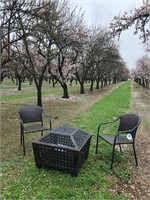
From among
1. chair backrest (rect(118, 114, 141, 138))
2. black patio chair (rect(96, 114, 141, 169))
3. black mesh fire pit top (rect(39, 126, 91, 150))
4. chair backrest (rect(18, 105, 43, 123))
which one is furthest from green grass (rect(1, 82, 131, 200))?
chair backrest (rect(18, 105, 43, 123))

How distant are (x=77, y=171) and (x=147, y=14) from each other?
7.80m

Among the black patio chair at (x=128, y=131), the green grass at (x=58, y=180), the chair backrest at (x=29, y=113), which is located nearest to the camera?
the green grass at (x=58, y=180)

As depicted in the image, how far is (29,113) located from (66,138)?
5.13 feet

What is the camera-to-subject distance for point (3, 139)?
5719 mm

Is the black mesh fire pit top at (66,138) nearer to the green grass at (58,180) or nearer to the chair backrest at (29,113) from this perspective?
the green grass at (58,180)

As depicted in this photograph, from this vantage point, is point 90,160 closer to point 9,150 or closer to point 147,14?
point 9,150

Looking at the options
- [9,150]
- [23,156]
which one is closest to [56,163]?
[23,156]

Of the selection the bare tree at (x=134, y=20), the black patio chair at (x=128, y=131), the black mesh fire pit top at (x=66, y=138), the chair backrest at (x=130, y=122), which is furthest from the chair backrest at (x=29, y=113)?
the bare tree at (x=134, y=20)

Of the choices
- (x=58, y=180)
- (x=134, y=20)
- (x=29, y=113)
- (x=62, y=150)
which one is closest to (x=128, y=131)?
(x=62, y=150)

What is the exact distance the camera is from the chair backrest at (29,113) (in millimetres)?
5094

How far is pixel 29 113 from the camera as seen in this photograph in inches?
204

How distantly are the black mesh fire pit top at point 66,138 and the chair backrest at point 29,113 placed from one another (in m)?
1.17

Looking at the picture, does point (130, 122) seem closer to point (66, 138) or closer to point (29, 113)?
point (66, 138)

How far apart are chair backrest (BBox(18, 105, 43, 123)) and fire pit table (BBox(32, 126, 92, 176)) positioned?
119 cm
